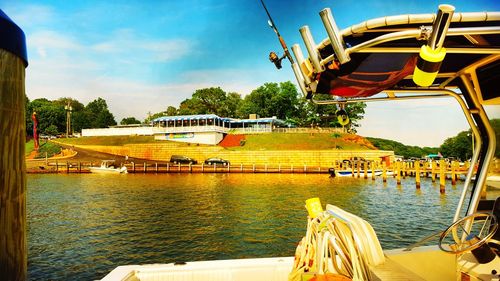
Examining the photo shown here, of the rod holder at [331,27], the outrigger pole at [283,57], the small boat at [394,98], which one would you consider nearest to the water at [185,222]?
the small boat at [394,98]

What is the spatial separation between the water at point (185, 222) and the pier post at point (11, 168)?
460 inches

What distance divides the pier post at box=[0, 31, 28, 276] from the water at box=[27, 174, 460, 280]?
1167 cm

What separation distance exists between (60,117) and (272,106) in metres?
66.0

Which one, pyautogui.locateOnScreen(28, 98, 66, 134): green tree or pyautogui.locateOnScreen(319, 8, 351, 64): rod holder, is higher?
pyautogui.locateOnScreen(28, 98, 66, 134): green tree

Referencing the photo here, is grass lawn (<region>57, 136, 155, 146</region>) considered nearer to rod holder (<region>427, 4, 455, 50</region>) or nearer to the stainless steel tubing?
the stainless steel tubing

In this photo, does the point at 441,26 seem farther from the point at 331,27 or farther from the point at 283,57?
the point at 283,57

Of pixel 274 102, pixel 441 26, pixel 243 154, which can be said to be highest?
pixel 274 102

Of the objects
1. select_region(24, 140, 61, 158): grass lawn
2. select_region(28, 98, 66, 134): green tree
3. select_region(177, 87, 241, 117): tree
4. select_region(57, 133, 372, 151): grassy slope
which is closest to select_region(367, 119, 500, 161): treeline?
select_region(57, 133, 372, 151): grassy slope

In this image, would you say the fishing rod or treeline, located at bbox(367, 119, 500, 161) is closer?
the fishing rod

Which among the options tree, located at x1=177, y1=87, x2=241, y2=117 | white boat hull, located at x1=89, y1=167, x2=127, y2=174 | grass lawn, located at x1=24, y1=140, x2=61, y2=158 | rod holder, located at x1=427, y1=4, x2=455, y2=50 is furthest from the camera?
tree, located at x1=177, y1=87, x2=241, y2=117

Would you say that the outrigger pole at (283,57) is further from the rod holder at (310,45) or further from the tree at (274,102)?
the tree at (274,102)

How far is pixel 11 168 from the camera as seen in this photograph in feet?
4.81

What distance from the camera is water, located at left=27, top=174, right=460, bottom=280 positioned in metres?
13.5

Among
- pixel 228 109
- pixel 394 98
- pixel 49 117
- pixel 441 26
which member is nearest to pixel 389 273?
pixel 441 26
